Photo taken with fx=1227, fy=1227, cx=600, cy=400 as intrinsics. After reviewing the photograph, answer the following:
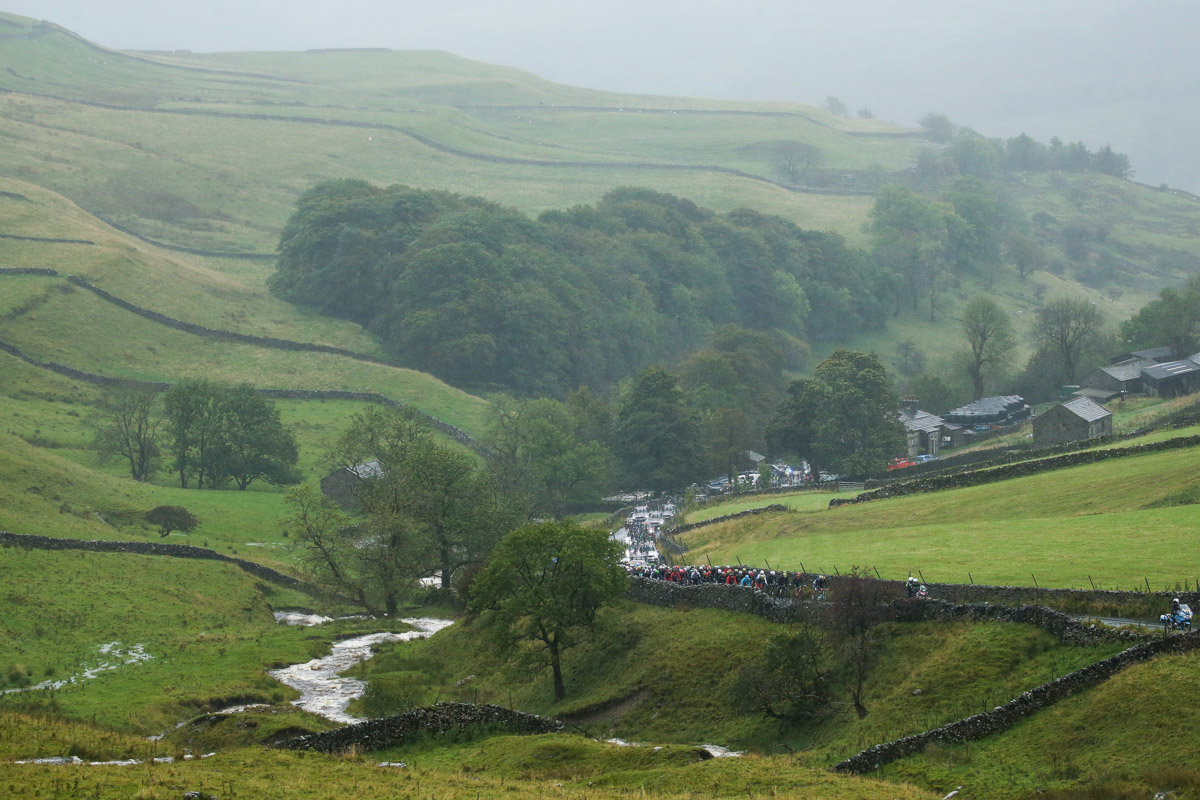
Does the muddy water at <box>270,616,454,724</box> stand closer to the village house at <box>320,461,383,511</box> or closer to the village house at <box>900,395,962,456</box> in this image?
the village house at <box>320,461,383,511</box>

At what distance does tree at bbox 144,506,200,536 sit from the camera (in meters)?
69.2

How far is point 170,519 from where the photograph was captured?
228 ft

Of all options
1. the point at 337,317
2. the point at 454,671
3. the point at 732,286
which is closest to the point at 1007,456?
the point at 454,671

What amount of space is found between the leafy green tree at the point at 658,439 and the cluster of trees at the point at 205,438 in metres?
30.3

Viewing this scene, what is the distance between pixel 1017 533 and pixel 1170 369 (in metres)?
70.3

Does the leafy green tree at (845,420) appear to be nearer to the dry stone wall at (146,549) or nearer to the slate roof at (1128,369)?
the slate roof at (1128,369)

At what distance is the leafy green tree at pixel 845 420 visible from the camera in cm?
9712

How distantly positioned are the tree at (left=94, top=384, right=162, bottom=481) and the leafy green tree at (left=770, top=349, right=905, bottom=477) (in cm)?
4989

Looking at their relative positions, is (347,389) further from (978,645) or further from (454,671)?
(978,645)

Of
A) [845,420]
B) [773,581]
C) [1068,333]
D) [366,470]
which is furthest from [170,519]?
[1068,333]

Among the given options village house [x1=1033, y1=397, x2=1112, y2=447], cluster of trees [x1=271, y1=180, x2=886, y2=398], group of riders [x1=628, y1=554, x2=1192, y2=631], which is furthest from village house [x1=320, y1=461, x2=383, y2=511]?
village house [x1=1033, y1=397, x2=1112, y2=447]

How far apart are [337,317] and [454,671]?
91.4 m

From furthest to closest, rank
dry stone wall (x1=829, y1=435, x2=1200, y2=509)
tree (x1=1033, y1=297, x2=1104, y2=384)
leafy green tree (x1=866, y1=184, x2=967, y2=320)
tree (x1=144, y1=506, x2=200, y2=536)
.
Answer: leafy green tree (x1=866, y1=184, x2=967, y2=320), tree (x1=1033, y1=297, x2=1104, y2=384), tree (x1=144, y1=506, x2=200, y2=536), dry stone wall (x1=829, y1=435, x2=1200, y2=509)

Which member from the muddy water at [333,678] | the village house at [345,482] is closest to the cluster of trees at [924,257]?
the village house at [345,482]
